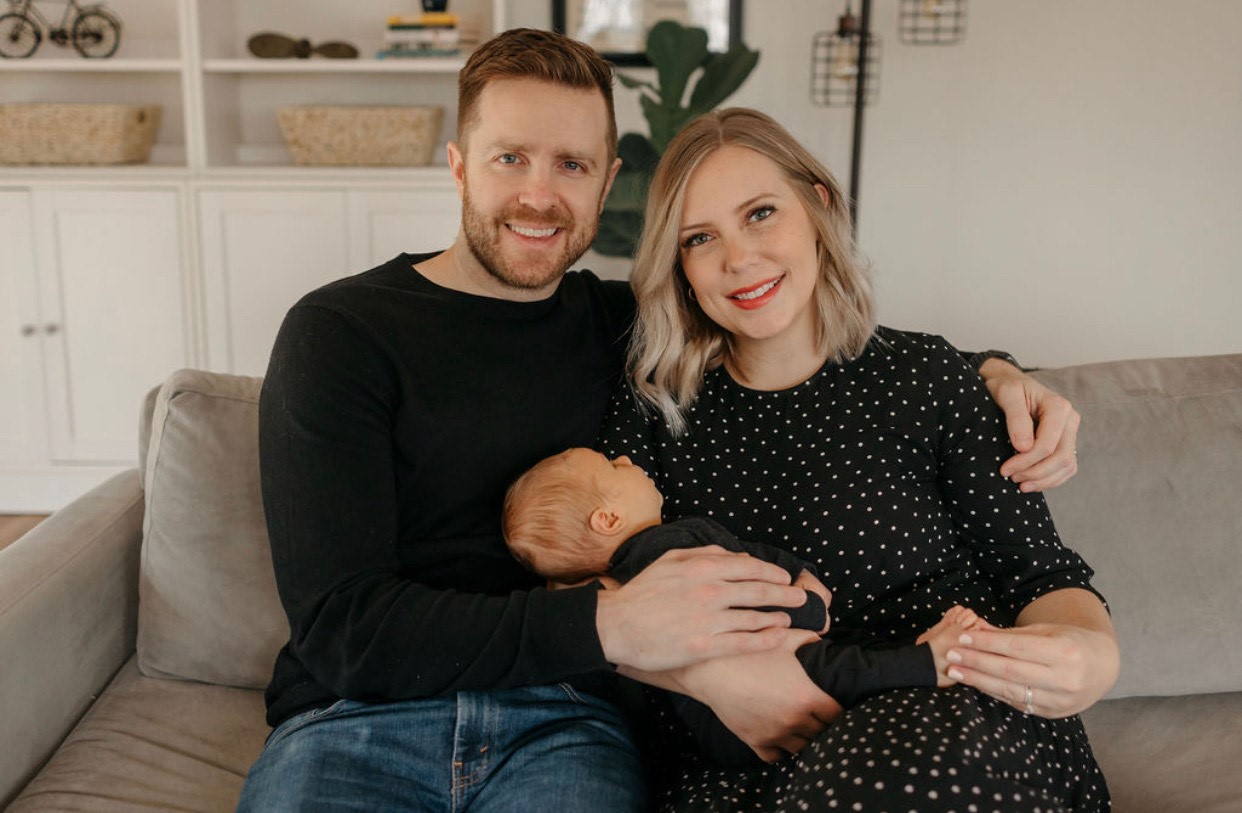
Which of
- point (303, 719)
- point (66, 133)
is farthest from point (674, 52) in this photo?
point (303, 719)

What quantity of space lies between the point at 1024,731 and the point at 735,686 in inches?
13.1

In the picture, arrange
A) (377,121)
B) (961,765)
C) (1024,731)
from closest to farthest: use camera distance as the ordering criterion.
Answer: (961,765) → (1024,731) → (377,121)

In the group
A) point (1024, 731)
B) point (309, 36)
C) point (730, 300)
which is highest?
point (309, 36)

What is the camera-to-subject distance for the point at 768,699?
1310 millimetres

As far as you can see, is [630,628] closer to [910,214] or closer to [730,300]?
[730,300]

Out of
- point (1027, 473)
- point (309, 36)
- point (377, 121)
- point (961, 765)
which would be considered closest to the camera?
point (961, 765)

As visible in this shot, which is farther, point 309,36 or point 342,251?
point 309,36

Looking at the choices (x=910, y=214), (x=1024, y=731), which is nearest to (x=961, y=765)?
(x=1024, y=731)

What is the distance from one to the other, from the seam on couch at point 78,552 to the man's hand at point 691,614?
31.1 inches

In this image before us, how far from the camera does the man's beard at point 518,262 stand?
1.57m

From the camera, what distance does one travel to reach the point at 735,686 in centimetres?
132

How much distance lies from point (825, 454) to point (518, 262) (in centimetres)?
51

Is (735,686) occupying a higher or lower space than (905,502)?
lower

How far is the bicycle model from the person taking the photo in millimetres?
3680
